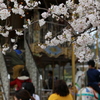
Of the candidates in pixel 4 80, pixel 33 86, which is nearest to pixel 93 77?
pixel 33 86

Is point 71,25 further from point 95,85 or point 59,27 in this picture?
point 59,27

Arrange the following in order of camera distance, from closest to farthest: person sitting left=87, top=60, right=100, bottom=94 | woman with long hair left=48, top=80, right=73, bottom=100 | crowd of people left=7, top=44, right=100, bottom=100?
crowd of people left=7, top=44, right=100, bottom=100, woman with long hair left=48, top=80, right=73, bottom=100, person sitting left=87, top=60, right=100, bottom=94

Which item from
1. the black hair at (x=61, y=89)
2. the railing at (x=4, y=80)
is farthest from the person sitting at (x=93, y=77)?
the railing at (x=4, y=80)

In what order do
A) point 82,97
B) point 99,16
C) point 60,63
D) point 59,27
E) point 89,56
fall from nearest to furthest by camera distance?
1. point 99,16
2. point 89,56
3. point 82,97
4. point 59,27
5. point 60,63

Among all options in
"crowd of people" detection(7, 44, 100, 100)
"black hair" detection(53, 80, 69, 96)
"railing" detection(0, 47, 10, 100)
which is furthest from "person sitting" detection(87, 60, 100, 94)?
"railing" detection(0, 47, 10, 100)

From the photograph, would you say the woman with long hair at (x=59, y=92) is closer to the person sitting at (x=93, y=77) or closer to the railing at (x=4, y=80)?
the person sitting at (x=93, y=77)

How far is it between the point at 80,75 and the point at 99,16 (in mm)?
3370

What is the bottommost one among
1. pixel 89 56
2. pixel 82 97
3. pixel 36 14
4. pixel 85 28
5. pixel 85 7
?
pixel 82 97

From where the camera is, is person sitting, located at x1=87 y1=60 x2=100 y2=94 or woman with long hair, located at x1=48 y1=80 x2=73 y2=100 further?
person sitting, located at x1=87 y1=60 x2=100 y2=94

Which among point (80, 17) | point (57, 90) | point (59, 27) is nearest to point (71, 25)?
point (80, 17)

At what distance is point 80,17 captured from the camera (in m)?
5.61

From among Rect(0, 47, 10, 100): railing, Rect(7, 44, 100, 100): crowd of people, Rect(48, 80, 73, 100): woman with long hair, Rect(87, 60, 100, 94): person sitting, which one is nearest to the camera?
Rect(7, 44, 100, 100): crowd of people

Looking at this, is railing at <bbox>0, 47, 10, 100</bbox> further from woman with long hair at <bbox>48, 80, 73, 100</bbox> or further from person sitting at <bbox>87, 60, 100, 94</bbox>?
woman with long hair at <bbox>48, 80, 73, 100</bbox>

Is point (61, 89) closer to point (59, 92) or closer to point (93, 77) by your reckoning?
point (59, 92)
